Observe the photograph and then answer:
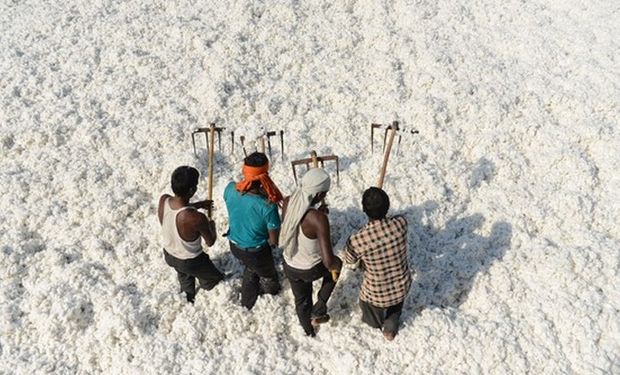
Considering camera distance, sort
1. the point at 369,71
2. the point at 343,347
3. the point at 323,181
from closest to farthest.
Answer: the point at 323,181, the point at 343,347, the point at 369,71

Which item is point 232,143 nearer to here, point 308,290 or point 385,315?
point 308,290

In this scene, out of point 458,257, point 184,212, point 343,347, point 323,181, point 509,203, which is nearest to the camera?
point 323,181

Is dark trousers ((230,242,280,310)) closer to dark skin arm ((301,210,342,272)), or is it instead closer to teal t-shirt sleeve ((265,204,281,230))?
teal t-shirt sleeve ((265,204,281,230))

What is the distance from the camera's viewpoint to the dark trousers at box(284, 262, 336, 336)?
16.2 feet

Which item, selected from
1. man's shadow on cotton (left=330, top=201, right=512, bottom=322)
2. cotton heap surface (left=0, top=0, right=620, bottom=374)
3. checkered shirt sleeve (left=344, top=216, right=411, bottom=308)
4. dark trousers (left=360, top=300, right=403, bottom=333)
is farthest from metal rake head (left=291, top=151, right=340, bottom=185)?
dark trousers (left=360, top=300, right=403, bottom=333)

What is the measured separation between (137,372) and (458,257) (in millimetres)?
4029

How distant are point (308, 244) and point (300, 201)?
46 centimetres

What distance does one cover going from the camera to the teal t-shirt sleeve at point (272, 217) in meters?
4.88

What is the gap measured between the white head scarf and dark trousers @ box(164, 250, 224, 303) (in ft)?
3.78

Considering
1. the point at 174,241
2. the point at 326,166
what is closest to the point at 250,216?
the point at 174,241

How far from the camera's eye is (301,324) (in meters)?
5.42

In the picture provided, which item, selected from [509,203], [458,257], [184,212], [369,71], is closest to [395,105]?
[369,71]

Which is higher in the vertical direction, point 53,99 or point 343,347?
point 53,99

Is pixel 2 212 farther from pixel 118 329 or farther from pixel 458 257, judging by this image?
pixel 458 257
